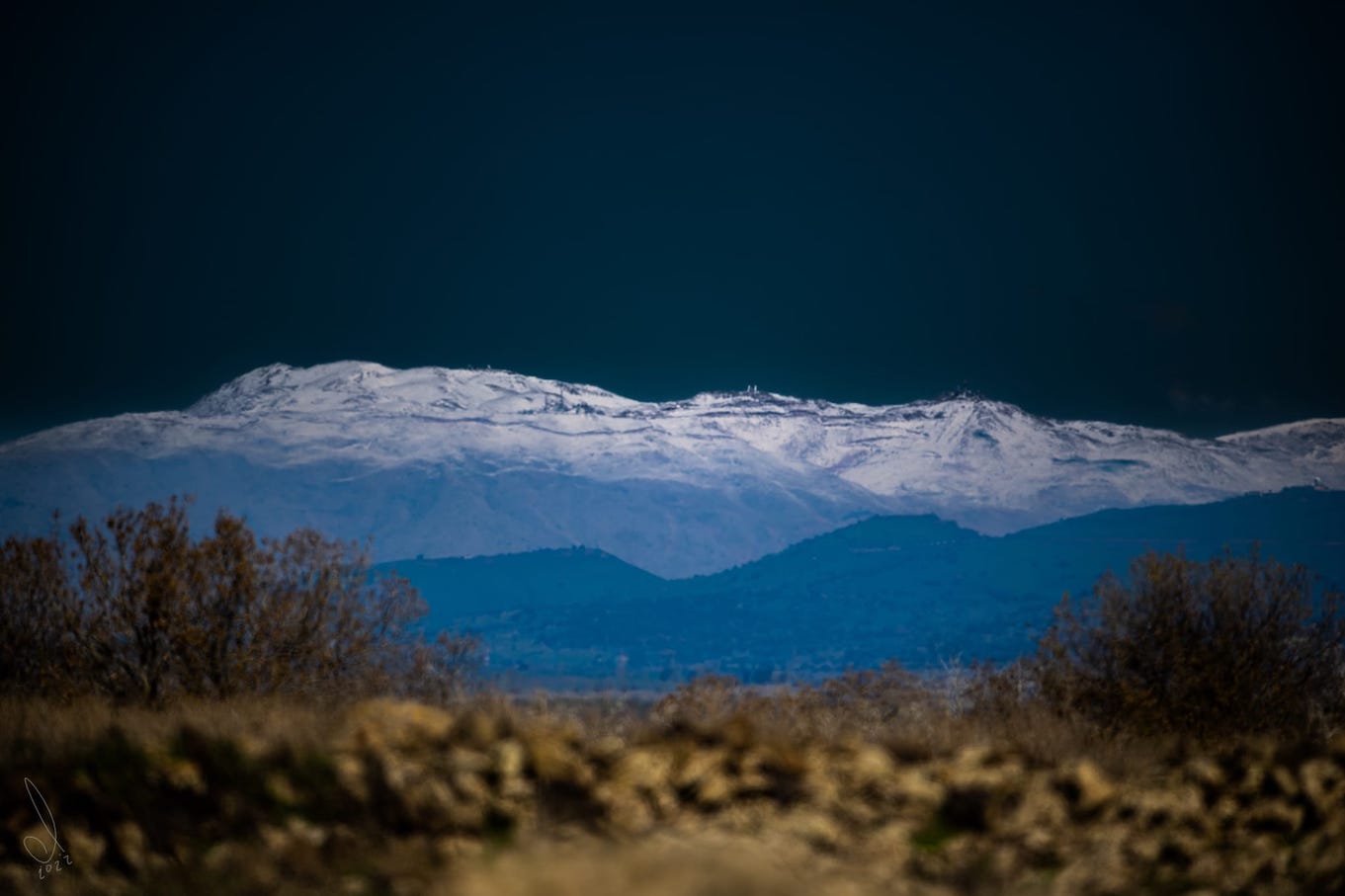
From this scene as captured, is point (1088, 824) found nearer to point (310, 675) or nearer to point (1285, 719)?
point (1285, 719)

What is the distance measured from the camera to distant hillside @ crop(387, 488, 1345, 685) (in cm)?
7456

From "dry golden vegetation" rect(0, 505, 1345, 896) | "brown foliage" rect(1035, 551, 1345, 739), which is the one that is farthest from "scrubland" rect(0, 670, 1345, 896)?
"brown foliage" rect(1035, 551, 1345, 739)

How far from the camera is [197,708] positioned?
15.8 m

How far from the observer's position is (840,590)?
8644 cm

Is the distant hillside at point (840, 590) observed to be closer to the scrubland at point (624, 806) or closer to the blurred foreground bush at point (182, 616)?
the blurred foreground bush at point (182, 616)

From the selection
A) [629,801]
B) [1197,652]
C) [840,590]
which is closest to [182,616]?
[629,801]

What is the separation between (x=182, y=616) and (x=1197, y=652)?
51.6ft

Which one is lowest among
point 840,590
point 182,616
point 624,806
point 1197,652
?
point 840,590

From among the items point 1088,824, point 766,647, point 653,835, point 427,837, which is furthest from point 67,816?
point 766,647

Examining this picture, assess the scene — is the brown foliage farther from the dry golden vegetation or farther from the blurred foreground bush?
the blurred foreground bush

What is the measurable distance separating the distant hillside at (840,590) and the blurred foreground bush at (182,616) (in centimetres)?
5074

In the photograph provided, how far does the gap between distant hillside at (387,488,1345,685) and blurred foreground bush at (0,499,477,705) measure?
50.7m

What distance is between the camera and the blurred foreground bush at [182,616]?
1908 centimetres

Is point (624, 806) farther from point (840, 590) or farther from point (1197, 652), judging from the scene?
point (840, 590)
